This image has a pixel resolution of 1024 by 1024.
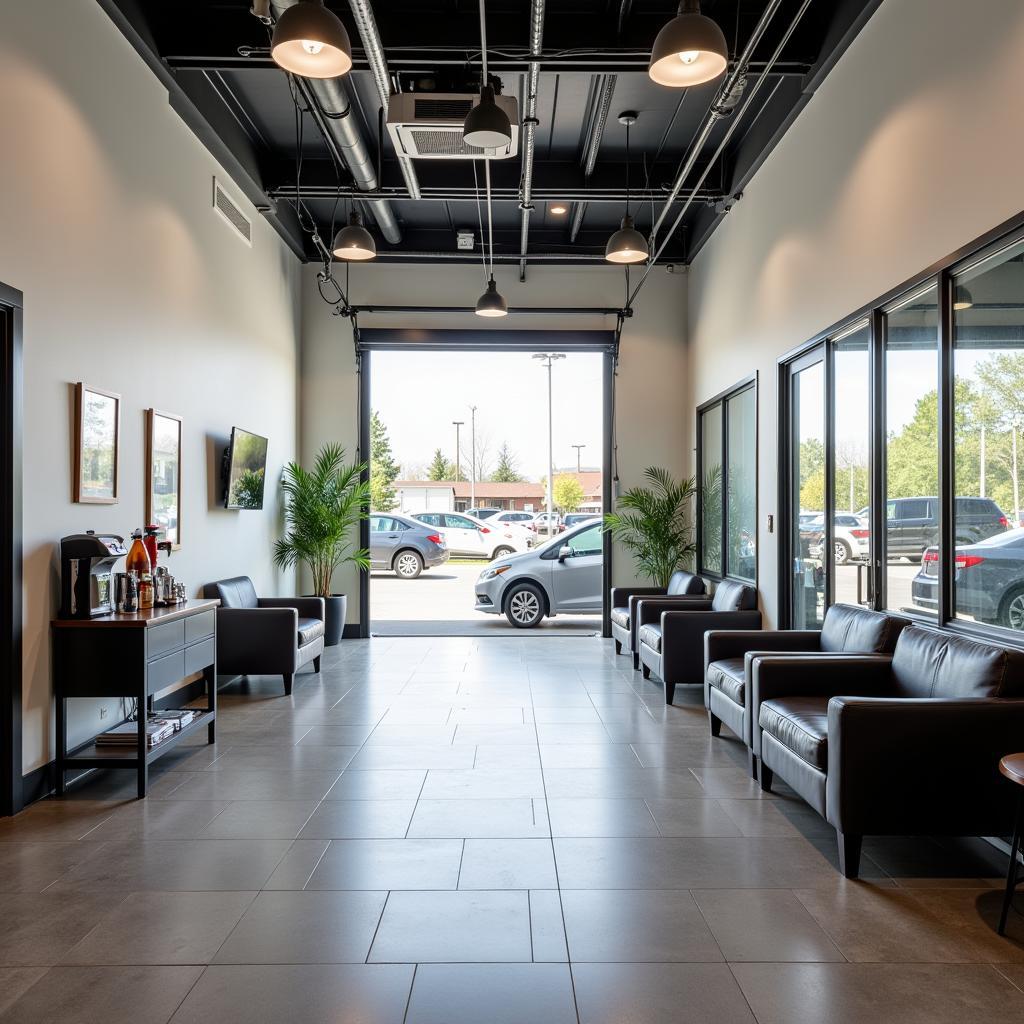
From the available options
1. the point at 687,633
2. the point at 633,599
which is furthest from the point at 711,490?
the point at 687,633

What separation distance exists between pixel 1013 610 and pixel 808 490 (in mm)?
2638

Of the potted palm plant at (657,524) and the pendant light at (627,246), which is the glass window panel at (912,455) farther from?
the potted palm plant at (657,524)


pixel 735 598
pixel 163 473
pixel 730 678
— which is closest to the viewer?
pixel 730 678

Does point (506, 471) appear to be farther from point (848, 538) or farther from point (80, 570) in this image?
point (80, 570)

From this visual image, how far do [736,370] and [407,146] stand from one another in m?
3.57

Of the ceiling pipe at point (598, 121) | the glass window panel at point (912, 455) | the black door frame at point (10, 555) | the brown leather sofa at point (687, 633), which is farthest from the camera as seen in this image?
the brown leather sofa at point (687, 633)

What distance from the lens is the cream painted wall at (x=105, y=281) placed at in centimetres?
413

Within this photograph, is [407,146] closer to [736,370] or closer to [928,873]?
[736,370]

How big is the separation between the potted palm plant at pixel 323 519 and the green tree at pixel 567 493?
12416mm

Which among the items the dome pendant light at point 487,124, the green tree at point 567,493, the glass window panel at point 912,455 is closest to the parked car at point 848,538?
the glass window panel at point 912,455

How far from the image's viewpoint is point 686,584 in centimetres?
831

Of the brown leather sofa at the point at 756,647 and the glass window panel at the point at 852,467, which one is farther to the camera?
the glass window panel at the point at 852,467

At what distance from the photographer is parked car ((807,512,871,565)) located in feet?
17.2

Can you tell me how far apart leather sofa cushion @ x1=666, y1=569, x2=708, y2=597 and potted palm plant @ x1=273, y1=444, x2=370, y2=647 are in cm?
329
